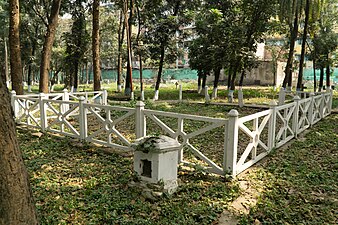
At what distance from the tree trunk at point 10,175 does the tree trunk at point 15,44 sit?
8674mm

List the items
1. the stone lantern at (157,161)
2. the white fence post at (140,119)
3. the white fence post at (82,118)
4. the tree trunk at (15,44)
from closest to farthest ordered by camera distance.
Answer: the stone lantern at (157,161) → the white fence post at (140,119) → the white fence post at (82,118) → the tree trunk at (15,44)

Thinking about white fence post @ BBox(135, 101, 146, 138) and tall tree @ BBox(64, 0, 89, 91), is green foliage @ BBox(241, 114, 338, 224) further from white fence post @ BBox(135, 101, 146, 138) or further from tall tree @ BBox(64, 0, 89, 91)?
tall tree @ BBox(64, 0, 89, 91)

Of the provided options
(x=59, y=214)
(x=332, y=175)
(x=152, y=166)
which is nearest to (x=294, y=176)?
(x=332, y=175)

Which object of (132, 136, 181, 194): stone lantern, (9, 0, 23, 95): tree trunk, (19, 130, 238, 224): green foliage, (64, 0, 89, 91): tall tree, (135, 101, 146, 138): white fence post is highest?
(64, 0, 89, 91): tall tree

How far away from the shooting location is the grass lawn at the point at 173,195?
3734 millimetres

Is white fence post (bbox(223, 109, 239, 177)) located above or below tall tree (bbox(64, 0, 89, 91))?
below

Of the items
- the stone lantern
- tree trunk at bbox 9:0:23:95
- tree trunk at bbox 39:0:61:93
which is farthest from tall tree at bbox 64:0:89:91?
the stone lantern

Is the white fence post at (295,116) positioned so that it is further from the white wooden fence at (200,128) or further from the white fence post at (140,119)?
the white fence post at (140,119)

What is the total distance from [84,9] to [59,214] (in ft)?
67.0

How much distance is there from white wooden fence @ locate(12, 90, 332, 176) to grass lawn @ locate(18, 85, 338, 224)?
1.07 feet

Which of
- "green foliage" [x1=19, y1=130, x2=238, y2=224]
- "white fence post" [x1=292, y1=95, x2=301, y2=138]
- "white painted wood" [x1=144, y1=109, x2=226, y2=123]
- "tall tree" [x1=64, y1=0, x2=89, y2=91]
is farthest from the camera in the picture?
"tall tree" [x1=64, y1=0, x2=89, y2=91]

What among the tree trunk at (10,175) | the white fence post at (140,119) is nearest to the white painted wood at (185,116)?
the white fence post at (140,119)

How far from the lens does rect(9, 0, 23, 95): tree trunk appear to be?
9.80 m

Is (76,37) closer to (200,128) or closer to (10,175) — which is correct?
(200,128)
